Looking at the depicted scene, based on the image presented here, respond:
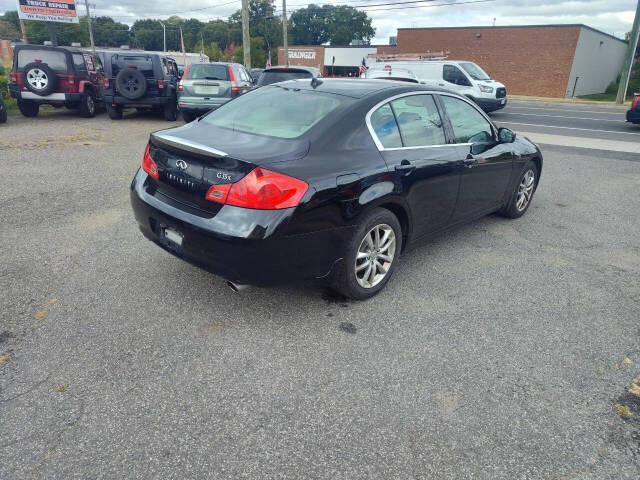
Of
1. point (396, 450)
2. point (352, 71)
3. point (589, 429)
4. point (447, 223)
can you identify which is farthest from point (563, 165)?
point (352, 71)

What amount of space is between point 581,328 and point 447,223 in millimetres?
1424

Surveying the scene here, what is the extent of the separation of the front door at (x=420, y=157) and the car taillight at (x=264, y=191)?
3.05 feet

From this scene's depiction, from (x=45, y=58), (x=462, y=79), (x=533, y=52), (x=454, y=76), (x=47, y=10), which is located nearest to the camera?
(x=45, y=58)

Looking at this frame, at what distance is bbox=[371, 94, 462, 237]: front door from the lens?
3570 millimetres

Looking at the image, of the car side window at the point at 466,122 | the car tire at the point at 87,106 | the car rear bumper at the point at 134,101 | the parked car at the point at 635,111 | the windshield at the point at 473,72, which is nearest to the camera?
the car side window at the point at 466,122

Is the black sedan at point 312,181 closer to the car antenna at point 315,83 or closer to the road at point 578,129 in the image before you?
the car antenna at point 315,83

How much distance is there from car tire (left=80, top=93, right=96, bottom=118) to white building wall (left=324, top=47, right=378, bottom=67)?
4132 centimetres

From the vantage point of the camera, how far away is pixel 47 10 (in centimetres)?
2128

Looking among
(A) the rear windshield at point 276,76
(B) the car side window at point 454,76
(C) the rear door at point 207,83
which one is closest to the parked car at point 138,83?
(C) the rear door at point 207,83

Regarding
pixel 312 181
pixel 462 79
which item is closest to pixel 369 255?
pixel 312 181

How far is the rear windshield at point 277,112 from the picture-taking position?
341 cm

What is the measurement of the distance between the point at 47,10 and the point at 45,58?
A: 40.3 ft

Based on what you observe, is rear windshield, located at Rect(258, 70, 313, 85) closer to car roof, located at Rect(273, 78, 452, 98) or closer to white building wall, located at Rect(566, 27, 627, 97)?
car roof, located at Rect(273, 78, 452, 98)

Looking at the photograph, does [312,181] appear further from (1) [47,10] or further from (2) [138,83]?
(1) [47,10]
